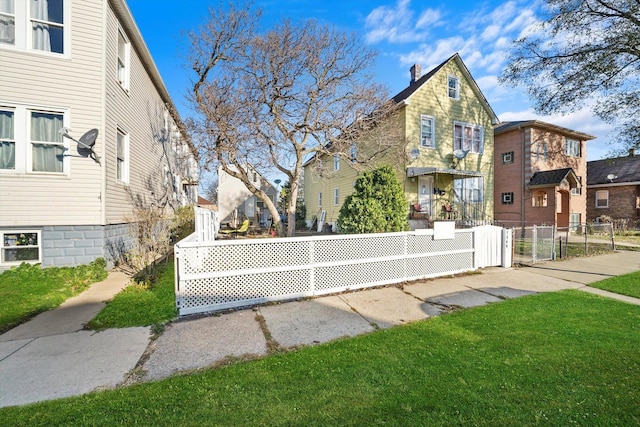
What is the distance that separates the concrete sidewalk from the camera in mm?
2859

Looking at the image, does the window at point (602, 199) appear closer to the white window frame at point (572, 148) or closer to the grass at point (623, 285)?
the white window frame at point (572, 148)

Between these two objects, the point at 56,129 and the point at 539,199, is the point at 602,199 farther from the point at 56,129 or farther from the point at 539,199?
the point at 56,129

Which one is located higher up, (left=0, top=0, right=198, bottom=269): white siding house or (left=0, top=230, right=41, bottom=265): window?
(left=0, top=0, right=198, bottom=269): white siding house

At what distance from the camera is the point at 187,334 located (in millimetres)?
3852

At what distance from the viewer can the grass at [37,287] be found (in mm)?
4514

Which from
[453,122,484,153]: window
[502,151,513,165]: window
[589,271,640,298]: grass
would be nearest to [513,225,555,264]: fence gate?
[589,271,640,298]: grass

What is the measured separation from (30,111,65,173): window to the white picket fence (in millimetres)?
4290

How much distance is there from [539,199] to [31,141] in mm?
23722

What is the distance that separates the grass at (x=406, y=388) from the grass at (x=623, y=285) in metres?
2.85

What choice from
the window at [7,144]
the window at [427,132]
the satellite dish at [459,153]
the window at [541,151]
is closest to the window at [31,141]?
the window at [7,144]

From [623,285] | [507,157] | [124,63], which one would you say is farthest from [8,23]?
[507,157]

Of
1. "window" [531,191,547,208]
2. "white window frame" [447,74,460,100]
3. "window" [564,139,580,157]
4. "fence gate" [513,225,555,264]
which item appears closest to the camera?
"fence gate" [513,225,555,264]

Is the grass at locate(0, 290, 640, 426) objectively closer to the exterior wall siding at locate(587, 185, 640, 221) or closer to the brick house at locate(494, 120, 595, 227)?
the brick house at locate(494, 120, 595, 227)

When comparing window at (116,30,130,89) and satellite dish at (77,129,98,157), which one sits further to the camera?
window at (116,30,130,89)
